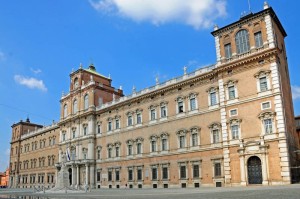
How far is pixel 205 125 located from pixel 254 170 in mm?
7929

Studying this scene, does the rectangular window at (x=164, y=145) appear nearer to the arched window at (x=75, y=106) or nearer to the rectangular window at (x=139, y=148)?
the rectangular window at (x=139, y=148)

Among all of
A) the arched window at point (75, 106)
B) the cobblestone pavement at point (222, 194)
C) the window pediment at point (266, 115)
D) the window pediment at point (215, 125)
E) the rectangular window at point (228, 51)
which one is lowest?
the cobblestone pavement at point (222, 194)

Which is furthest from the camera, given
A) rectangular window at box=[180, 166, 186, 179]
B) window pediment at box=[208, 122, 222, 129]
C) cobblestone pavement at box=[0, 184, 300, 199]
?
rectangular window at box=[180, 166, 186, 179]

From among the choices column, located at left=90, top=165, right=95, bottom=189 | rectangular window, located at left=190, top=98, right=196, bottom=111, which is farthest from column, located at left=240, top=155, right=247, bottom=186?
column, located at left=90, top=165, right=95, bottom=189

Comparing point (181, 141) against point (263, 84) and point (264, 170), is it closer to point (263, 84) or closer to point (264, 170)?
point (264, 170)

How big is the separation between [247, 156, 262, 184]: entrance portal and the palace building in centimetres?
10

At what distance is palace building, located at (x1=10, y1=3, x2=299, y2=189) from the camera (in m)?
32.1

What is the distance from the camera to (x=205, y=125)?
123 ft

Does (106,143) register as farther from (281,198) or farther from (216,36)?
(281,198)

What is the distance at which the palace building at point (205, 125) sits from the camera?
32.1 meters

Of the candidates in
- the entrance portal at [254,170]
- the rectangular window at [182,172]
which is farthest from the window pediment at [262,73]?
the rectangular window at [182,172]

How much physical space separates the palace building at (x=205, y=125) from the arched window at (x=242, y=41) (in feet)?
0.38

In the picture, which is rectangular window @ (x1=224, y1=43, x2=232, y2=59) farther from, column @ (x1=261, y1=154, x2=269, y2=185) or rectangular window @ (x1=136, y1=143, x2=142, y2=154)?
rectangular window @ (x1=136, y1=143, x2=142, y2=154)

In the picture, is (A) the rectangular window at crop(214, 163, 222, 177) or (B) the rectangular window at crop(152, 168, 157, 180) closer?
(A) the rectangular window at crop(214, 163, 222, 177)
